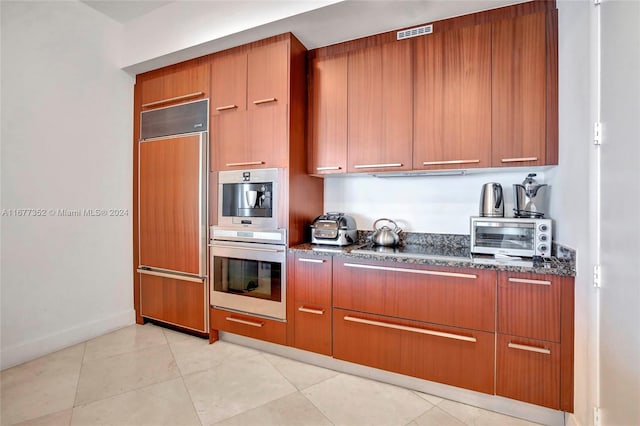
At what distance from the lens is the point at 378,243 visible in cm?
231

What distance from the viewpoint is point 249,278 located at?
240 centimetres

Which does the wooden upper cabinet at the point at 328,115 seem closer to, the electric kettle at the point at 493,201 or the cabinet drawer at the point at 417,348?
the electric kettle at the point at 493,201

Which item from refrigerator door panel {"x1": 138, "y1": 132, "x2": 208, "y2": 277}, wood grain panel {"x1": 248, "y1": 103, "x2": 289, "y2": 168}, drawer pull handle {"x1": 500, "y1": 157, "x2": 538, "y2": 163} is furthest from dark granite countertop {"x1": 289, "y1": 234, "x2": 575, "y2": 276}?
refrigerator door panel {"x1": 138, "y1": 132, "x2": 208, "y2": 277}

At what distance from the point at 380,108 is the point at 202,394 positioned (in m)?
2.26

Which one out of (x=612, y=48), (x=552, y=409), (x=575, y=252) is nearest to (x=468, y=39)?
(x=612, y=48)

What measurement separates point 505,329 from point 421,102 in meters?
1.51

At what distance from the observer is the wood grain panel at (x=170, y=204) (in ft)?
8.51

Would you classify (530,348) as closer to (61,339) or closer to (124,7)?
(61,339)

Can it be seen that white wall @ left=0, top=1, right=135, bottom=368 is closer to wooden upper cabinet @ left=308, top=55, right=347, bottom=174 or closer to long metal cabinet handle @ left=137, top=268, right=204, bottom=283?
long metal cabinet handle @ left=137, top=268, right=204, bottom=283

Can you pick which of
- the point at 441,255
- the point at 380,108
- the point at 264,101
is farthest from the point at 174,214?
the point at 441,255

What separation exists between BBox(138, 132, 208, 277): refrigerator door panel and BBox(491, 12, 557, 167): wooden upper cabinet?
7.32 ft

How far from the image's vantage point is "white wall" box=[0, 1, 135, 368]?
2.21m

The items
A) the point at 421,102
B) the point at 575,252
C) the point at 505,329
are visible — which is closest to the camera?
the point at 575,252

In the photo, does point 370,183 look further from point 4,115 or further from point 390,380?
point 4,115
